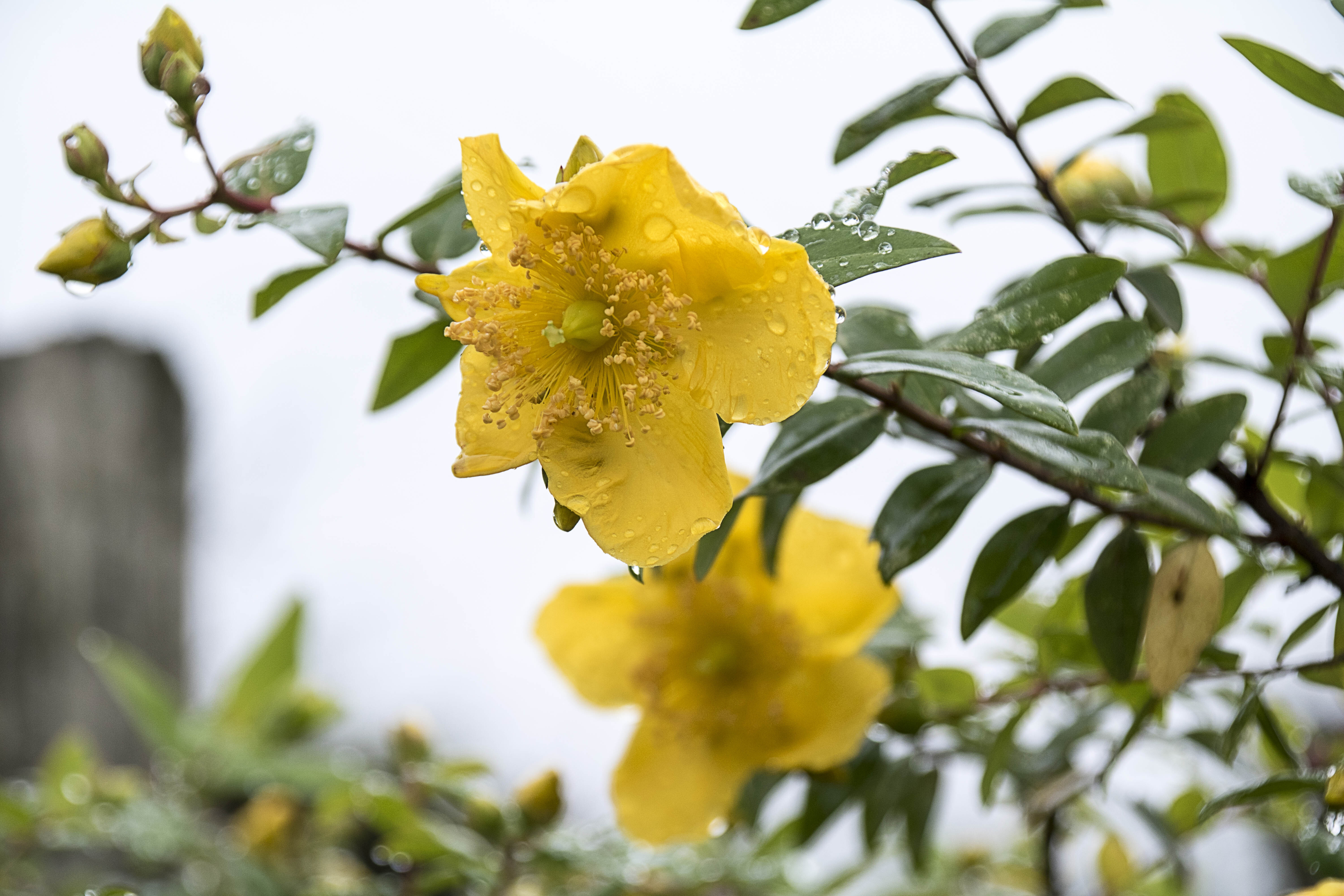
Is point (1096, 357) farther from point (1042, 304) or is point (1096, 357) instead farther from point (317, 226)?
point (317, 226)

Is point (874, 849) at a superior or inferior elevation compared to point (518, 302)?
inferior

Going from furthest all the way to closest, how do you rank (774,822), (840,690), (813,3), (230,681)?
(230,681)
(774,822)
(840,690)
(813,3)

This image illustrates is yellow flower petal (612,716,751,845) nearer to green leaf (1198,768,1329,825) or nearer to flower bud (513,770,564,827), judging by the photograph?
flower bud (513,770,564,827)

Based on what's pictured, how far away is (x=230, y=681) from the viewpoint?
1.31 meters

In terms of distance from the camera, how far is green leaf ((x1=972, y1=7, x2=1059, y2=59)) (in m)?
0.57

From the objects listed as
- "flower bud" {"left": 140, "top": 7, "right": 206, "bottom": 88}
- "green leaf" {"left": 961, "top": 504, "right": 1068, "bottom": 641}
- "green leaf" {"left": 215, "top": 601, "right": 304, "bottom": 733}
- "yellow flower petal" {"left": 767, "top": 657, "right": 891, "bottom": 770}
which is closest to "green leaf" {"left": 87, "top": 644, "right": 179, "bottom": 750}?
"green leaf" {"left": 215, "top": 601, "right": 304, "bottom": 733}

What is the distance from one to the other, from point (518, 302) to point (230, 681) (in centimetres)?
104

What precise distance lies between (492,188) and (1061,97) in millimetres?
350

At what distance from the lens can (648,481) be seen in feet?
1.46

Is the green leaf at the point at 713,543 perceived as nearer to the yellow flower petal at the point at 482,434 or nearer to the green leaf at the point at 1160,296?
the yellow flower petal at the point at 482,434

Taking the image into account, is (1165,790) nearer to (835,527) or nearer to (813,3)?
(835,527)

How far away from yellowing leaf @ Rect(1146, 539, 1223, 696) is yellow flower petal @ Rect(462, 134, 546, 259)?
1.17ft

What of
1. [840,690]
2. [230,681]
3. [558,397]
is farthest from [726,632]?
[230,681]

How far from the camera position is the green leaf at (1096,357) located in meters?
0.50
